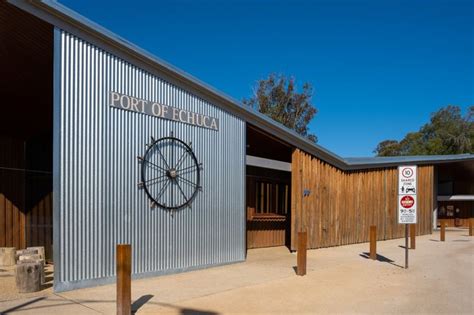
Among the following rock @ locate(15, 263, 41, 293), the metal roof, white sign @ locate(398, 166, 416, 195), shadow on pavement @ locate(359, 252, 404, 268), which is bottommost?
shadow on pavement @ locate(359, 252, 404, 268)

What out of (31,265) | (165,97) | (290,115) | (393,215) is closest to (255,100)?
(290,115)

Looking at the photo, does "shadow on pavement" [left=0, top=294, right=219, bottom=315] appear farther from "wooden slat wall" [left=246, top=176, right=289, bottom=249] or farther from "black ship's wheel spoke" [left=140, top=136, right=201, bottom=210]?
"wooden slat wall" [left=246, top=176, right=289, bottom=249]

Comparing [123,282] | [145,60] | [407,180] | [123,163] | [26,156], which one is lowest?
[123,282]

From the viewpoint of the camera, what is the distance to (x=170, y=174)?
1099cm

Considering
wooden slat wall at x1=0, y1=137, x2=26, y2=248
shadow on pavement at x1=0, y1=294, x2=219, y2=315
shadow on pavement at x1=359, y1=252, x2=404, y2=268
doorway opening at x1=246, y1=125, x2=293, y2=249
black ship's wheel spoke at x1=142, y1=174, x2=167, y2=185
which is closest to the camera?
shadow on pavement at x1=0, y1=294, x2=219, y2=315

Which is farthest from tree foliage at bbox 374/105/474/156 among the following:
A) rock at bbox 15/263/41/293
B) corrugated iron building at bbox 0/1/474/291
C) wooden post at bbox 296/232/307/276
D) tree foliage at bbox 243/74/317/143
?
rock at bbox 15/263/41/293

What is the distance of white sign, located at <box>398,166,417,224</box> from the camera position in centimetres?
1262

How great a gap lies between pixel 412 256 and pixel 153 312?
1043 cm

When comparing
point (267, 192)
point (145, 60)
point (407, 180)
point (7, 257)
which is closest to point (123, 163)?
point (145, 60)

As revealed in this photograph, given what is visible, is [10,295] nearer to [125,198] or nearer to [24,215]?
[125,198]

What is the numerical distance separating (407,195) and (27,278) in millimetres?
9507

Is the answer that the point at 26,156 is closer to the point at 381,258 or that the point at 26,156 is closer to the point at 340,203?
the point at 340,203

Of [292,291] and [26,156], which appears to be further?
[26,156]

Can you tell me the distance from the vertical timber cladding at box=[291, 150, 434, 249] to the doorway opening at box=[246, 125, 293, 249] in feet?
3.45
